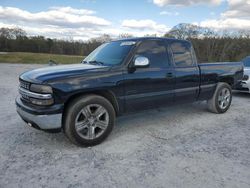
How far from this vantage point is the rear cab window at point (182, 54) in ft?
16.1

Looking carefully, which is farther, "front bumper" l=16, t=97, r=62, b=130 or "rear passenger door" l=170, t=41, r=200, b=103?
"rear passenger door" l=170, t=41, r=200, b=103

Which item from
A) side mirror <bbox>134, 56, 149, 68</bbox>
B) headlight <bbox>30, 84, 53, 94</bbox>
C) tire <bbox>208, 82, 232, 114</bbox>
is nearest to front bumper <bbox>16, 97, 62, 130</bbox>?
headlight <bbox>30, 84, 53, 94</bbox>

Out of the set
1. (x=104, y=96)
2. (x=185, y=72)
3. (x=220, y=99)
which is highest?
(x=185, y=72)

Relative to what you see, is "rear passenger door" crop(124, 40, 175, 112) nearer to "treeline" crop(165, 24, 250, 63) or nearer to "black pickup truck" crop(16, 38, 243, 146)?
"black pickup truck" crop(16, 38, 243, 146)

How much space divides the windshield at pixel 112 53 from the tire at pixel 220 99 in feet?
9.20

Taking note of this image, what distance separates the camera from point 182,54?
512 centimetres

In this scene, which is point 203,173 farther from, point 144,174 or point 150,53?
point 150,53

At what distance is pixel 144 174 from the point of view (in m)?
3.00

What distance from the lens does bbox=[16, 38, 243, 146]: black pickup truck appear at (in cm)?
346

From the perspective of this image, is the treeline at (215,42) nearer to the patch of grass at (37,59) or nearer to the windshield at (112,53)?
the patch of grass at (37,59)

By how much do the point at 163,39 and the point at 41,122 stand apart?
3005 millimetres

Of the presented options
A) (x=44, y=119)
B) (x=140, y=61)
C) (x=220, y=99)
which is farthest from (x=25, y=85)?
(x=220, y=99)

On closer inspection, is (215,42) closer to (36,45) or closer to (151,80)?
(151,80)

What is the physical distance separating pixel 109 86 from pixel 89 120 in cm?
67
